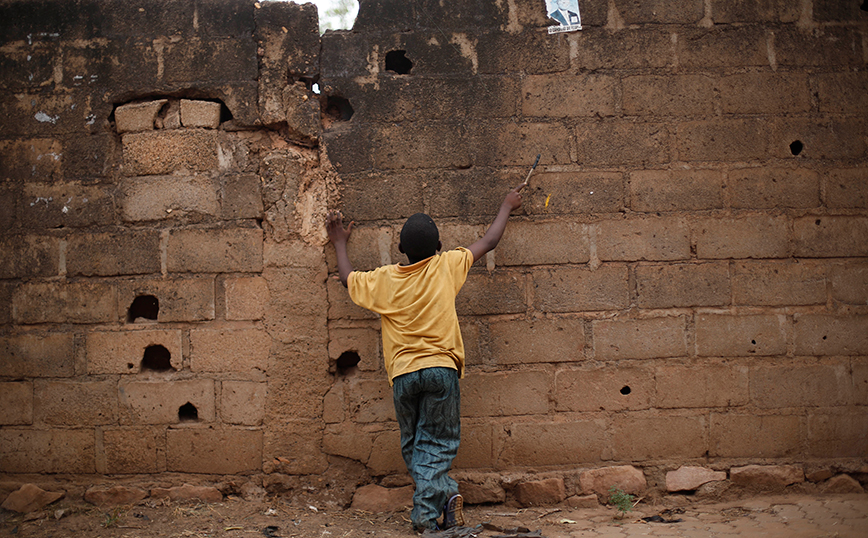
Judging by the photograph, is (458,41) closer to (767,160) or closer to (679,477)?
(767,160)

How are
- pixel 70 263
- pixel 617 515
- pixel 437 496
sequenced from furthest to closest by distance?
pixel 70 263 < pixel 617 515 < pixel 437 496

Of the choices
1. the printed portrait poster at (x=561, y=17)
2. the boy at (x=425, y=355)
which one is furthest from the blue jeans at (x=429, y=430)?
the printed portrait poster at (x=561, y=17)

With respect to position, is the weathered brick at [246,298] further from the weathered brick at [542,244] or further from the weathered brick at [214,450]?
the weathered brick at [542,244]

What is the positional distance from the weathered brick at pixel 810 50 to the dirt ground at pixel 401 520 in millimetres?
2593

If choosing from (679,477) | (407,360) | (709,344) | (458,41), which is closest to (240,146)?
(458,41)

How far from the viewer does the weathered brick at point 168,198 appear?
3578 millimetres

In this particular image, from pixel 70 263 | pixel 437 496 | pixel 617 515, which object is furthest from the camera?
pixel 70 263

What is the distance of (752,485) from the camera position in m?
3.51

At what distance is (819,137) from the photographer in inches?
141

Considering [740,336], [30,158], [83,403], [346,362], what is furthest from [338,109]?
[740,336]

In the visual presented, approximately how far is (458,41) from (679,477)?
292cm

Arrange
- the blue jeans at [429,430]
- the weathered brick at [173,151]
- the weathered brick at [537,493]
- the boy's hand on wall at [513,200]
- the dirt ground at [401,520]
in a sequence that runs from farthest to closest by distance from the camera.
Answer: the weathered brick at [173,151] < the weathered brick at [537,493] < the boy's hand on wall at [513,200] < the dirt ground at [401,520] < the blue jeans at [429,430]

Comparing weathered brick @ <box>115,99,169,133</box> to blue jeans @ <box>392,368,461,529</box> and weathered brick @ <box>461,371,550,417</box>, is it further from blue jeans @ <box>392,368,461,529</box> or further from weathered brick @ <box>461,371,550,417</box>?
weathered brick @ <box>461,371,550,417</box>

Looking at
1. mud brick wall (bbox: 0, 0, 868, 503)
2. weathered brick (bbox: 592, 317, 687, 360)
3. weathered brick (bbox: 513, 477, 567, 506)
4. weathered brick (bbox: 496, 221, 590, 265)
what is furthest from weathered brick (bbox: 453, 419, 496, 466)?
weathered brick (bbox: 496, 221, 590, 265)
